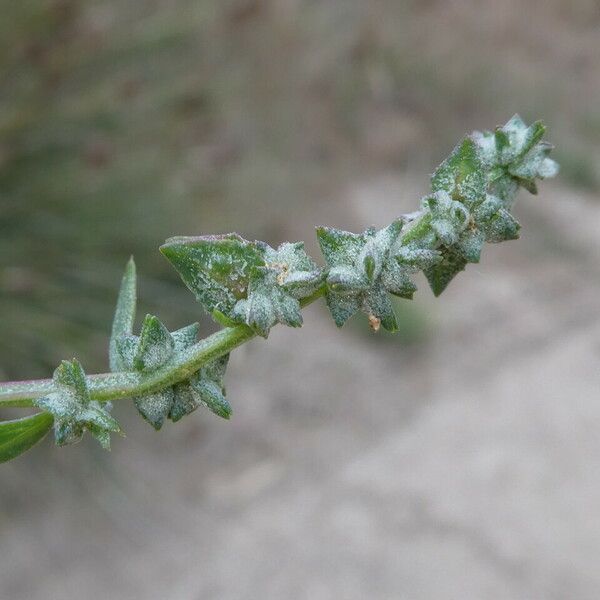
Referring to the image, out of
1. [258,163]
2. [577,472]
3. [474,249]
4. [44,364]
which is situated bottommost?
[474,249]

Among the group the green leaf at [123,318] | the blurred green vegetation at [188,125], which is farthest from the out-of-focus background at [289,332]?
the green leaf at [123,318]

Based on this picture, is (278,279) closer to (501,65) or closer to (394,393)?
(394,393)

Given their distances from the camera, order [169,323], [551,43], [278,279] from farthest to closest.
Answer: [551,43] < [169,323] < [278,279]

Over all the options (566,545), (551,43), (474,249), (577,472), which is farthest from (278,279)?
(551,43)

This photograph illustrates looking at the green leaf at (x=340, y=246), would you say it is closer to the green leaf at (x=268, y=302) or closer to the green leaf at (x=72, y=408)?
the green leaf at (x=268, y=302)

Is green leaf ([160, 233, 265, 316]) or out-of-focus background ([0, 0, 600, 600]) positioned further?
out-of-focus background ([0, 0, 600, 600])

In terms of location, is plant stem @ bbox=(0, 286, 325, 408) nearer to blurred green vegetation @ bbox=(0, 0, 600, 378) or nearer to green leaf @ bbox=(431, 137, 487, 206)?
green leaf @ bbox=(431, 137, 487, 206)

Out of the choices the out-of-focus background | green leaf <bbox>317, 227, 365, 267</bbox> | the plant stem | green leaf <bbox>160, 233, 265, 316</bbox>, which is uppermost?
the out-of-focus background

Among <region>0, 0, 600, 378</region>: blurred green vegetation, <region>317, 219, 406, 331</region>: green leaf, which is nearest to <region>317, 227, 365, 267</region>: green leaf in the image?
<region>317, 219, 406, 331</region>: green leaf
